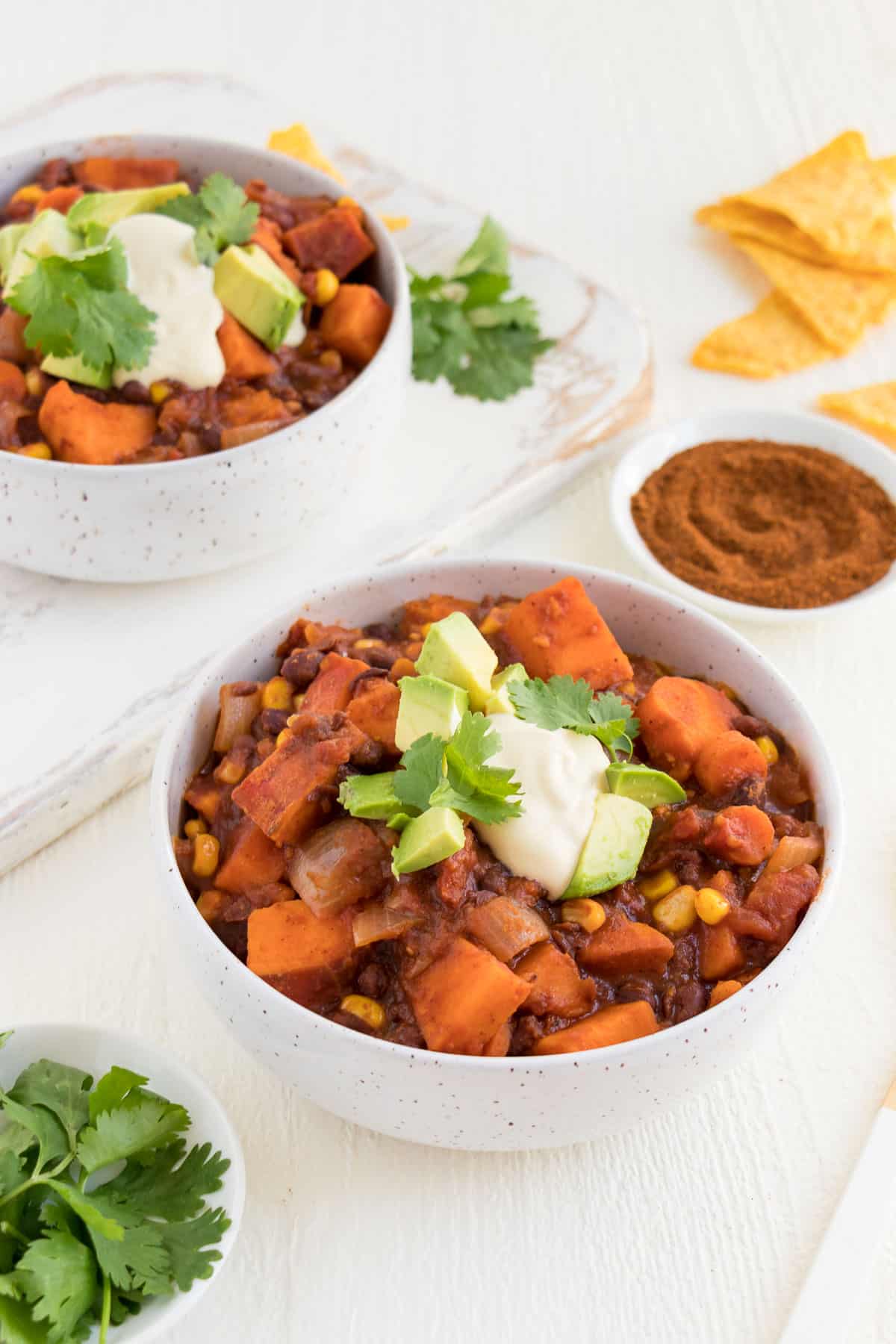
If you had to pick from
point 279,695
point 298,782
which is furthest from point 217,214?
point 298,782

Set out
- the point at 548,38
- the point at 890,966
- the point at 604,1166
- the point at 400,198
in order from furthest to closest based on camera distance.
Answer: the point at 548,38
the point at 400,198
the point at 890,966
the point at 604,1166

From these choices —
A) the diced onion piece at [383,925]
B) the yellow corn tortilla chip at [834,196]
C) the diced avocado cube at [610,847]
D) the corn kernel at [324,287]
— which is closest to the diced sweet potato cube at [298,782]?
the diced onion piece at [383,925]

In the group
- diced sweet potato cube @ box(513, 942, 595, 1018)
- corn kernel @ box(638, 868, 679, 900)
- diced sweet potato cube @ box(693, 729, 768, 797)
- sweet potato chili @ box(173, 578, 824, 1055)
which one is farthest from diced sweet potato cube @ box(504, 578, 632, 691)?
diced sweet potato cube @ box(513, 942, 595, 1018)

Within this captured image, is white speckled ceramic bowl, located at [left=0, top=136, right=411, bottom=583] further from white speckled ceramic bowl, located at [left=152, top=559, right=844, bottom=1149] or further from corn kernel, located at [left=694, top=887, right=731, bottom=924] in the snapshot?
corn kernel, located at [left=694, top=887, right=731, bottom=924]

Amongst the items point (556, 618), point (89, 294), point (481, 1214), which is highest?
point (89, 294)

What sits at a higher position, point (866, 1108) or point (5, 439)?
point (5, 439)

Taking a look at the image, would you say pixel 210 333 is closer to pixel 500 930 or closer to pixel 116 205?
pixel 116 205

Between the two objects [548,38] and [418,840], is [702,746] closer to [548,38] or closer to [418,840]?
[418,840]

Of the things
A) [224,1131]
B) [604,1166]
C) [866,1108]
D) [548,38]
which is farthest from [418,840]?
[548,38]
